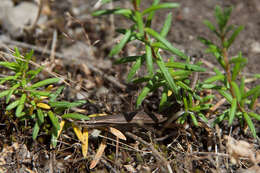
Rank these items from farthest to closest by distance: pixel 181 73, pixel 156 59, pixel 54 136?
pixel 54 136
pixel 181 73
pixel 156 59

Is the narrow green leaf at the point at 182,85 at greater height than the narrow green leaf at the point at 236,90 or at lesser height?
greater

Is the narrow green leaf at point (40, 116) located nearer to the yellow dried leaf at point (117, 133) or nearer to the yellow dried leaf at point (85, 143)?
the yellow dried leaf at point (85, 143)

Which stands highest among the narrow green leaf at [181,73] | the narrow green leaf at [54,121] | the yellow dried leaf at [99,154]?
the narrow green leaf at [181,73]

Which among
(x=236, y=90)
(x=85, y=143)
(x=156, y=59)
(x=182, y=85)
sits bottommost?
(x=85, y=143)

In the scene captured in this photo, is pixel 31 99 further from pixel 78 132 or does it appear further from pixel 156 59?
pixel 156 59

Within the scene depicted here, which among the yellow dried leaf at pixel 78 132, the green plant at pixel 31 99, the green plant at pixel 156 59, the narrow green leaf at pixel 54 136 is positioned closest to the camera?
the green plant at pixel 156 59

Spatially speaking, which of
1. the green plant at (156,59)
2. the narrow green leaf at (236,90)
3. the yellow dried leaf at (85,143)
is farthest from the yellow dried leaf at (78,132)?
the narrow green leaf at (236,90)

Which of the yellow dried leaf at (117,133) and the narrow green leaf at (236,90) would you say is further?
the yellow dried leaf at (117,133)

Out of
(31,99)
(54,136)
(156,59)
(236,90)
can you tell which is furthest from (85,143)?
(236,90)

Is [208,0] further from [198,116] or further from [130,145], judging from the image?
[130,145]
